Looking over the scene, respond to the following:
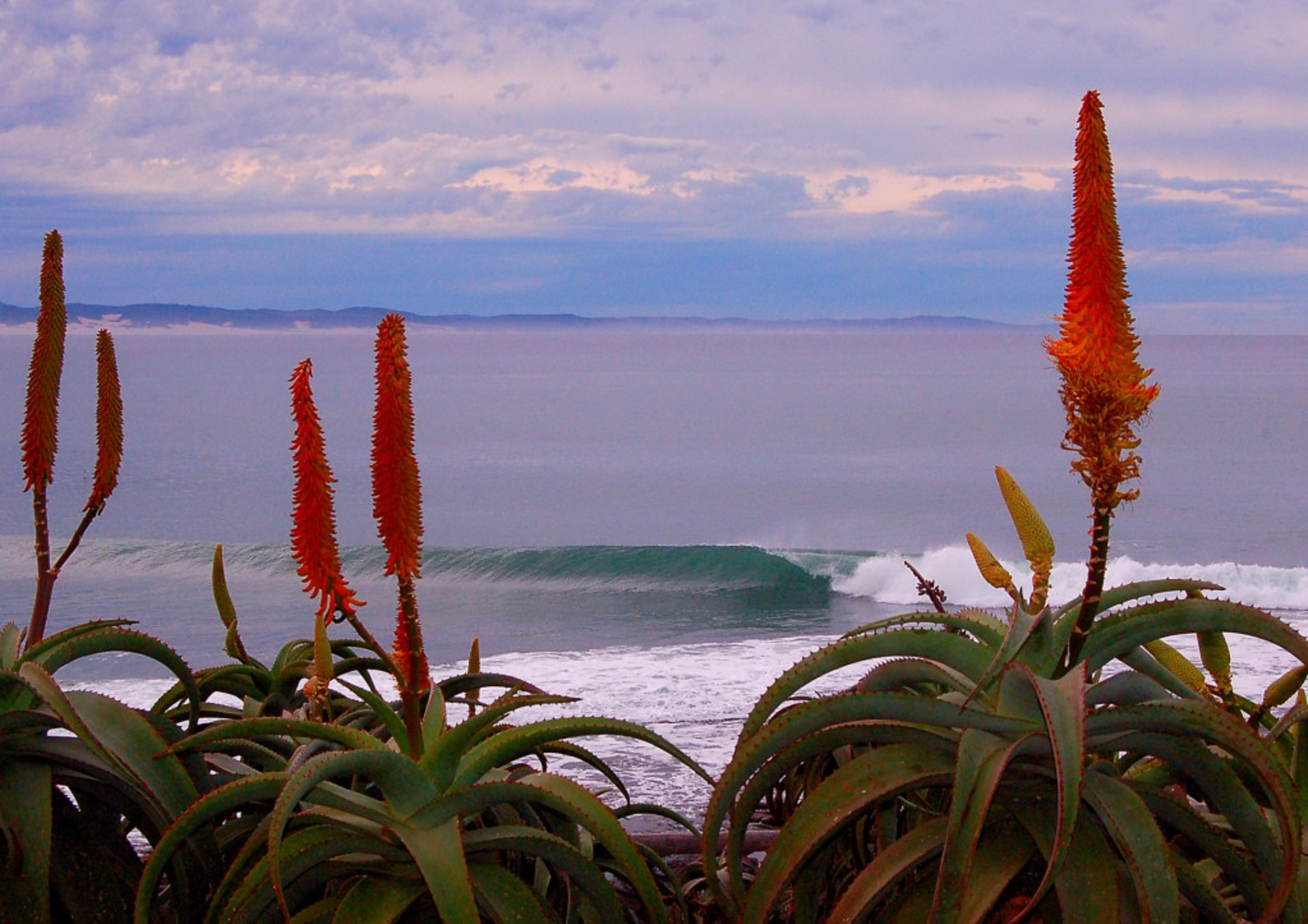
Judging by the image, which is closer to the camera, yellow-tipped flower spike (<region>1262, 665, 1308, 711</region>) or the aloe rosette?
the aloe rosette

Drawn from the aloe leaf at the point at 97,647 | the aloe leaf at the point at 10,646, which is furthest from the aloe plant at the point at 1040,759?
the aloe leaf at the point at 10,646

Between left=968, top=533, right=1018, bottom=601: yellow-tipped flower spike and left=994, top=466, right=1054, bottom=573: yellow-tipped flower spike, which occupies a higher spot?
left=994, top=466, right=1054, bottom=573: yellow-tipped flower spike

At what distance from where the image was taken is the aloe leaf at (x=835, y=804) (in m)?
2.04

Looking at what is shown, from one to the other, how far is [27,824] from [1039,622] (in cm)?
172

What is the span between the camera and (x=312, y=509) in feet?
6.46

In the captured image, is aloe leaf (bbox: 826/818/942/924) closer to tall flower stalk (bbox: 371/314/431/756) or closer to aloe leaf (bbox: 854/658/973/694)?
aloe leaf (bbox: 854/658/973/694)

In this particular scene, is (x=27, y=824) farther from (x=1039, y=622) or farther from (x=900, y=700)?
(x=1039, y=622)

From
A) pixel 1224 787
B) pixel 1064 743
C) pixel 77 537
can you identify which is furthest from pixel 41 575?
pixel 1224 787

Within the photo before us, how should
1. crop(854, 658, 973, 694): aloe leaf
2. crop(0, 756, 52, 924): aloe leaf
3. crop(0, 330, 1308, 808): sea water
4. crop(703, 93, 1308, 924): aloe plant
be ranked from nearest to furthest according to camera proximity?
crop(703, 93, 1308, 924): aloe plant
crop(854, 658, 973, 694): aloe leaf
crop(0, 756, 52, 924): aloe leaf
crop(0, 330, 1308, 808): sea water

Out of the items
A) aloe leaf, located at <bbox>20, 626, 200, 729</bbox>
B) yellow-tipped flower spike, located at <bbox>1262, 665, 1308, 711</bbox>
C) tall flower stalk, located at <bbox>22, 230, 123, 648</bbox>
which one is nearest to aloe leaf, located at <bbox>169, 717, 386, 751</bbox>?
aloe leaf, located at <bbox>20, 626, 200, 729</bbox>

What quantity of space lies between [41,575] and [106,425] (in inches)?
13.3

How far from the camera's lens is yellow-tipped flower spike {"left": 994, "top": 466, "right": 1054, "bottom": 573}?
2.05 metres

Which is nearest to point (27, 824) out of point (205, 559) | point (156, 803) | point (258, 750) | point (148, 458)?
point (156, 803)

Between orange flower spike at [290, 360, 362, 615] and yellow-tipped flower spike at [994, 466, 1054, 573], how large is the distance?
102 centimetres
